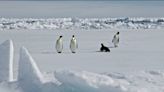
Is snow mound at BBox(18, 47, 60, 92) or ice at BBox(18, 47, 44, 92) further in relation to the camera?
ice at BBox(18, 47, 44, 92)

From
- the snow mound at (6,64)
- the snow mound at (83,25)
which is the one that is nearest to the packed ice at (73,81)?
the snow mound at (6,64)

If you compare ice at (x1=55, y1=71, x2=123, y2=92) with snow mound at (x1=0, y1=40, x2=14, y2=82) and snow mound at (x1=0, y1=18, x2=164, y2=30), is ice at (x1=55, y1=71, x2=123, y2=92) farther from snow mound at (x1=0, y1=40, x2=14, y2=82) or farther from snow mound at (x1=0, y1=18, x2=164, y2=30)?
snow mound at (x1=0, y1=18, x2=164, y2=30)

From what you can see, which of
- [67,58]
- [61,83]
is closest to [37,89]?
[61,83]

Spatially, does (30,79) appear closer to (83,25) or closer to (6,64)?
(6,64)

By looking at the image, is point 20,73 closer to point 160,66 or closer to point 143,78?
point 143,78

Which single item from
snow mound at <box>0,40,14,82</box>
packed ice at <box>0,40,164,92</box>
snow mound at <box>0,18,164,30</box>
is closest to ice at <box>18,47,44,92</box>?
packed ice at <box>0,40,164,92</box>

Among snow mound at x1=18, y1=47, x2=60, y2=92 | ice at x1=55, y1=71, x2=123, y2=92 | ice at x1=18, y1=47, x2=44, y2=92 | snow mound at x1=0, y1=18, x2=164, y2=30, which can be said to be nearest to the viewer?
ice at x1=55, y1=71, x2=123, y2=92

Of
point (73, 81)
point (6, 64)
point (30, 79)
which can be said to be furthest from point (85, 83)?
point (6, 64)

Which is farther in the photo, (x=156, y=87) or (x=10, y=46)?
(x=10, y=46)

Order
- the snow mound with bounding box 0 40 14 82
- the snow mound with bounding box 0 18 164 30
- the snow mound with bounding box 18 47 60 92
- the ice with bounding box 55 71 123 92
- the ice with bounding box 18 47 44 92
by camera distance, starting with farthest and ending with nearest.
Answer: the snow mound with bounding box 0 18 164 30 < the snow mound with bounding box 0 40 14 82 < the ice with bounding box 18 47 44 92 < the snow mound with bounding box 18 47 60 92 < the ice with bounding box 55 71 123 92

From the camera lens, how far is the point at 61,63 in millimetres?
15250

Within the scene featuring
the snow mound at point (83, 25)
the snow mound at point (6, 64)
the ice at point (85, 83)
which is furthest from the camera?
the snow mound at point (83, 25)

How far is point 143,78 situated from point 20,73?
1.59 meters

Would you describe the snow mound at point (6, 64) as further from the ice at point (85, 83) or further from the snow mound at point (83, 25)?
the snow mound at point (83, 25)
